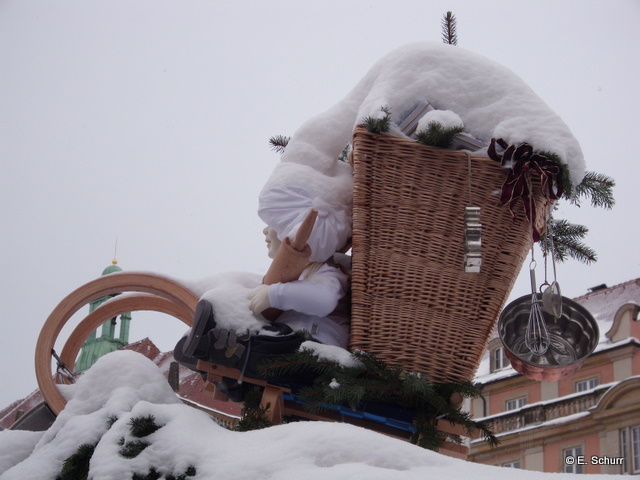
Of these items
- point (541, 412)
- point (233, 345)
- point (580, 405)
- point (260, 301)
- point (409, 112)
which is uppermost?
point (580, 405)

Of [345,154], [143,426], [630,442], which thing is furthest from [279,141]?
[630,442]

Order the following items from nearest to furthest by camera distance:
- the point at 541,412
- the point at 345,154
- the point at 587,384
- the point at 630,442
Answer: the point at 345,154 < the point at 630,442 < the point at 541,412 < the point at 587,384

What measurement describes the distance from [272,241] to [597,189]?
3.61 feet

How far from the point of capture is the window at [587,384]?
Result: 17.1 metres

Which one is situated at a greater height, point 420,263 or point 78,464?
point 420,263

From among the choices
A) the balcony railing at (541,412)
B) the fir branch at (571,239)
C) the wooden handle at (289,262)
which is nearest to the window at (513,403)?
the balcony railing at (541,412)

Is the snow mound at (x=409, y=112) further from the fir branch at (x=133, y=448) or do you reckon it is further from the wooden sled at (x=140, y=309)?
the fir branch at (x=133, y=448)

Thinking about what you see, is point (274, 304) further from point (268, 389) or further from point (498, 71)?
point (498, 71)

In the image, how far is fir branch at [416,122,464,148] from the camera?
9.30ft

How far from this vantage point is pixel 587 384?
17.2m

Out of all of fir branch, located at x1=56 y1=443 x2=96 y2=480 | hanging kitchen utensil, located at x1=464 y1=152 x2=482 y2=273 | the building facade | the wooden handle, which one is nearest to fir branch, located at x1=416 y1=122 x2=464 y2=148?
hanging kitchen utensil, located at x1=464 y1=152 x2=482 y2=273

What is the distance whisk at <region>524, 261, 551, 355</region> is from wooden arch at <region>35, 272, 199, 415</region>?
3.46ft

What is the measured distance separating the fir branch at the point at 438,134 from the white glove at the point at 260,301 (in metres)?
0.64

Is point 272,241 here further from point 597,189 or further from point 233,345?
point 597,189
